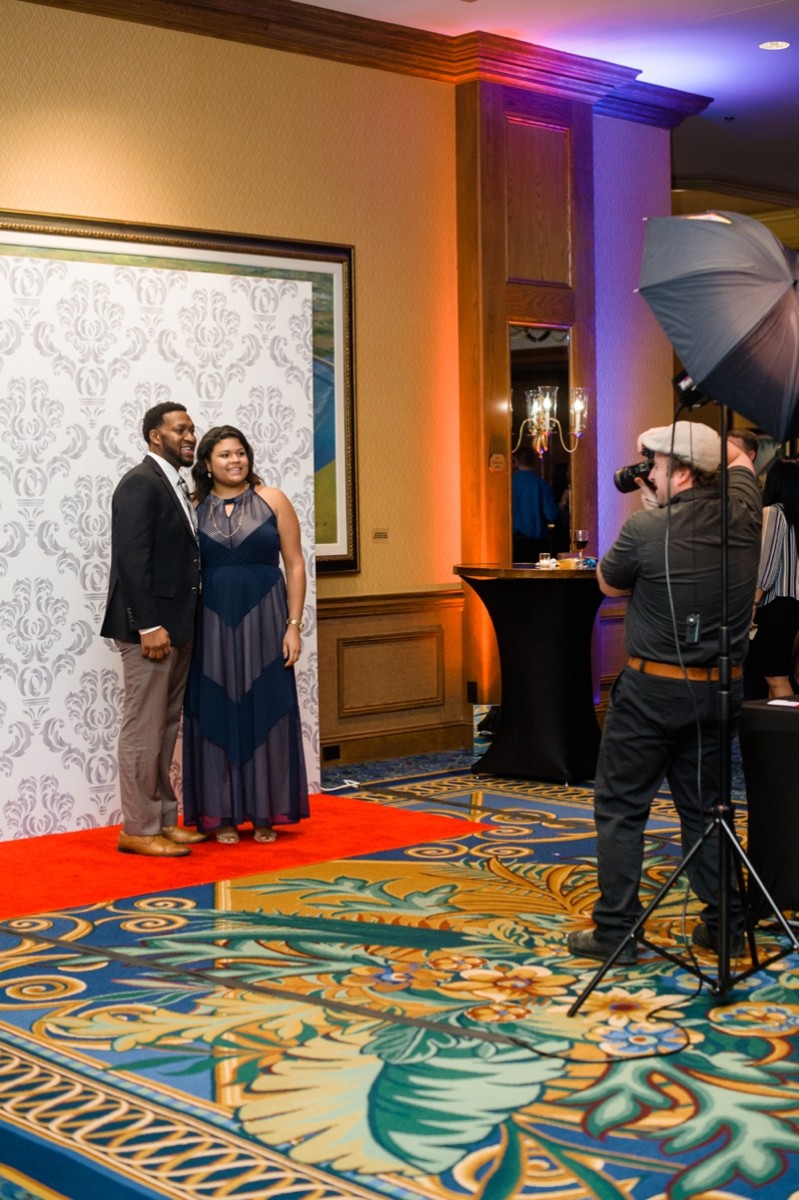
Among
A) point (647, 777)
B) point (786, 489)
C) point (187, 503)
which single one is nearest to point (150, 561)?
point (187, 503)

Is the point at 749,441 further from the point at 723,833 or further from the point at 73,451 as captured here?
the point at 723,833

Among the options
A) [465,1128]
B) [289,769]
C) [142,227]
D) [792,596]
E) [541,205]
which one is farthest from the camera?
[541,205]

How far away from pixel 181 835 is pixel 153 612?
90cm

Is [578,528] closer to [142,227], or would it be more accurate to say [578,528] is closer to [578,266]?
[578,266]

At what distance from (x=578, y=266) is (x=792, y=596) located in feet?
7.87

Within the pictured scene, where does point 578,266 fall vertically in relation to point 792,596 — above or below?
above

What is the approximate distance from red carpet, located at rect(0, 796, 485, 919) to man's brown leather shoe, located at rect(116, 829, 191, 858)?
0.15 ft

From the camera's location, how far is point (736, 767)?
8.03 m

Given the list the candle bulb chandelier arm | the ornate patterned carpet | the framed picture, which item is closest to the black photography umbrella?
the ornate patterned carpet

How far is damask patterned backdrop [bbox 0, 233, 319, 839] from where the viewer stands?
21.1ft

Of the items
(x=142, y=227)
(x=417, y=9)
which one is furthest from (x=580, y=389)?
(x=142, y=227)

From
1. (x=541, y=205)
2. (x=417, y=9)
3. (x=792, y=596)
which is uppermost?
(x=417, y=9)

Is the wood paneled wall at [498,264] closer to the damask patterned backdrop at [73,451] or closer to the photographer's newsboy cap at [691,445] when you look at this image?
the damask patterned backdrop at [73,451]

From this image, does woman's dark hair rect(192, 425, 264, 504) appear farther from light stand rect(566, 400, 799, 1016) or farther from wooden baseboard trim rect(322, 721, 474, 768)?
light stand rect(566, 400, 799, 1016)
